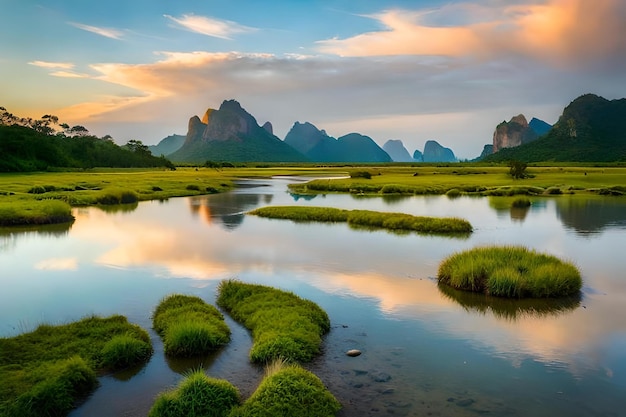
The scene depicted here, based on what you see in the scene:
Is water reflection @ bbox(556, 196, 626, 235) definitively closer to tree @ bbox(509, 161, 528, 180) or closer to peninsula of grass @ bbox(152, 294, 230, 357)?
tree @ bbox(509, 161, 528, 180)

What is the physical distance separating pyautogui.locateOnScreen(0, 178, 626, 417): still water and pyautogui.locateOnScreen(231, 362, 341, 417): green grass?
26.3 inches

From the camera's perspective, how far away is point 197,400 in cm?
1055

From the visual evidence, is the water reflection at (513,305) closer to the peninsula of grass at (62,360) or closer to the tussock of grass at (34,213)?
the peninsula of grass at (62,360)

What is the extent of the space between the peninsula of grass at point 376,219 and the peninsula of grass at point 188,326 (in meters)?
23.9

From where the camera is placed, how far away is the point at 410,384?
1231 centimetres

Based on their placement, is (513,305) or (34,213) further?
(34,213)

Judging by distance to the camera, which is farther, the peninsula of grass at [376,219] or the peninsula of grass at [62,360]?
the peninsula of grass at [376,219]

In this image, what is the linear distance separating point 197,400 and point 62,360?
4.79 m

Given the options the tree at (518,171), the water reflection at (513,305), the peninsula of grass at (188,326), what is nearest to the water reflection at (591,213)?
the water reflection at (513,305)

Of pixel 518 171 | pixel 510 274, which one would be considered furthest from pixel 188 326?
pixel 518 171

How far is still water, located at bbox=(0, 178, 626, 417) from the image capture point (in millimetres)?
11961

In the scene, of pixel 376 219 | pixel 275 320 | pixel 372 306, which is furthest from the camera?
pixel 376 219

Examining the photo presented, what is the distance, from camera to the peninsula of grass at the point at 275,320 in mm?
13711

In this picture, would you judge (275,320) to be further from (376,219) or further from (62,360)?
(376,219)
